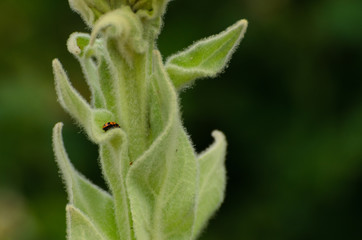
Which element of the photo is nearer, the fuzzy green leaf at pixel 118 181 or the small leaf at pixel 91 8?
the small leaf at pixel 91 8

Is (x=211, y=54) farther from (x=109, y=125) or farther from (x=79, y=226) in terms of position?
(x=79, y=226)

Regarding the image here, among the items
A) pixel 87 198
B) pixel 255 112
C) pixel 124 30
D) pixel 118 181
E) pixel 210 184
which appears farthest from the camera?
pixel 255 112

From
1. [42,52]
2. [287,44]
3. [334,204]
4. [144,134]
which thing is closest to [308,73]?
[287,44]

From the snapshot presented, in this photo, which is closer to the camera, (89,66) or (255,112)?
(89,66)

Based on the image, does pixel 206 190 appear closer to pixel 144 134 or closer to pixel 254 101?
pixel 144 134

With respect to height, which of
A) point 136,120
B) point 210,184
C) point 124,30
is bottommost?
point 210,184

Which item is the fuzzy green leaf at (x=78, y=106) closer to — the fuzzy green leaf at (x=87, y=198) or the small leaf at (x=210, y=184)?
the fuzzy green leaf at (x=87, y=198)

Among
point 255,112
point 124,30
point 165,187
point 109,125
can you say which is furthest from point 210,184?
point 255,112

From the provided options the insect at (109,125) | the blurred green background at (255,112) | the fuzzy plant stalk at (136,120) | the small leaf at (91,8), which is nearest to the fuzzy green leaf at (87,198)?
the fuzzy plant stalk at (136,120)
